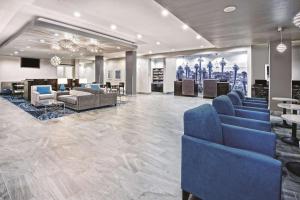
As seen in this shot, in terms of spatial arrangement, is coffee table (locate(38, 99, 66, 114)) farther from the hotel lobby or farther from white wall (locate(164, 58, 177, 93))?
white wall (locate(164, 58, 177, 93))

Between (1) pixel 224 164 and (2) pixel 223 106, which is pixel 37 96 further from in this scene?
(1) pixel 224 164

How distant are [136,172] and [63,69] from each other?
61.1ft

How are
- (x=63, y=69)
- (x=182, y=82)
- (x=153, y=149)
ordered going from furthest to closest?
(x=63, y=69), (x=182, y=82), (x=153, y=149)

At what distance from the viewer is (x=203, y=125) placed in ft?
5.65

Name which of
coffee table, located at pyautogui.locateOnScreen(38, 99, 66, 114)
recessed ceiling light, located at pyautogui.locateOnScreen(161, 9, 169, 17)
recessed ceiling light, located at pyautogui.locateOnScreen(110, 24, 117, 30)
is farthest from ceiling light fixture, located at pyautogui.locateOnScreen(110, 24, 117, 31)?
coffee table, located at pyautogui.locateOnScreen(38, 99, 66, 114)

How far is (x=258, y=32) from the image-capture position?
587cm

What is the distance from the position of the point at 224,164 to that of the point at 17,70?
18.0 m

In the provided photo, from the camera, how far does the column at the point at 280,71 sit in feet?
21.8

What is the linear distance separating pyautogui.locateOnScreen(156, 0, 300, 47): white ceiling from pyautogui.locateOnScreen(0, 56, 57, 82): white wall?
15.5m

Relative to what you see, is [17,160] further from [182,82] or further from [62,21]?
[182,82]

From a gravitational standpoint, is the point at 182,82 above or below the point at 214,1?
below

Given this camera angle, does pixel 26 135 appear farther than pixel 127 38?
No

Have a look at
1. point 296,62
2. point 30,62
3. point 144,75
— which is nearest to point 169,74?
point 144,75

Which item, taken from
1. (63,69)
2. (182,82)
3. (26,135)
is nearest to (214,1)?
(26,135)
